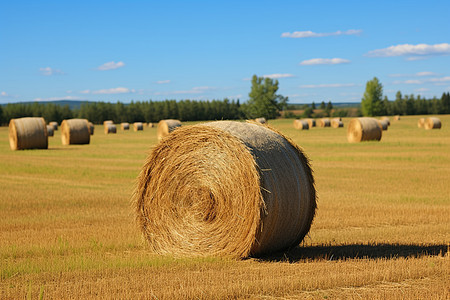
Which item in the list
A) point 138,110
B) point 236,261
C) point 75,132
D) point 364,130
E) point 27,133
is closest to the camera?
point 236,261

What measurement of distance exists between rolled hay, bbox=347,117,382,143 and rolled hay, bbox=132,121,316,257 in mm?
26964

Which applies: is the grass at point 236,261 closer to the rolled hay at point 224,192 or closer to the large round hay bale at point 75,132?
the rolled hay at point 224,192

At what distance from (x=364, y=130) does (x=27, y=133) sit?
18.5m

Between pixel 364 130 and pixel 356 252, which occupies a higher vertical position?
pixel 364 130

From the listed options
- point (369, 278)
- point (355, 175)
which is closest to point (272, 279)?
point (369, 278)

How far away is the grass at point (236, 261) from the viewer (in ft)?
21.3

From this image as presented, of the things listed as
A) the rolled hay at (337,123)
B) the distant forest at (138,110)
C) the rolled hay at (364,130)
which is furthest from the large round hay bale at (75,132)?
the distant forest at (138,110)

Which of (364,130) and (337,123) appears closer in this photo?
(364,130)

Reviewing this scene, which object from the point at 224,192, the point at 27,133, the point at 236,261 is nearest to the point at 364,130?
the point at 27,133

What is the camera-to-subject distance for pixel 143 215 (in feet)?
30.5

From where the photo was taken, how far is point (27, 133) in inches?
1236

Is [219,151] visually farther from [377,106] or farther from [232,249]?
[377,106]

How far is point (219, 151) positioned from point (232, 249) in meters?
1.37

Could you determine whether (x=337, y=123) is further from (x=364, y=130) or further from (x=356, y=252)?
(x=356, y=252)
